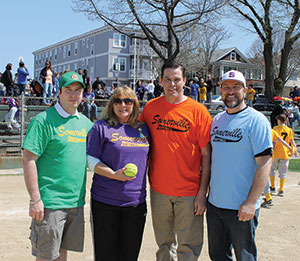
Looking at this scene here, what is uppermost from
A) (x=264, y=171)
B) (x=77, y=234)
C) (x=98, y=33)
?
(x=98, y=33)

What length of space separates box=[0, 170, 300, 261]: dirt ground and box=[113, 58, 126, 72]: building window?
43.6 meters

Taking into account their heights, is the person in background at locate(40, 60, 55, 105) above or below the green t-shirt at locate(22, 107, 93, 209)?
above

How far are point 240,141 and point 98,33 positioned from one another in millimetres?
51303

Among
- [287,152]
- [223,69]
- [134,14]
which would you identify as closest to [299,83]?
[223,69]

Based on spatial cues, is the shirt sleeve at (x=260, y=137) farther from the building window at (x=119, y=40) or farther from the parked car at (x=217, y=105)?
the building window at (x=119, y=40)

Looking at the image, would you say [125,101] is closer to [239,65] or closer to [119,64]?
[119,64]

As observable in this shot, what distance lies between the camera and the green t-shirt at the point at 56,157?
10.1 ft

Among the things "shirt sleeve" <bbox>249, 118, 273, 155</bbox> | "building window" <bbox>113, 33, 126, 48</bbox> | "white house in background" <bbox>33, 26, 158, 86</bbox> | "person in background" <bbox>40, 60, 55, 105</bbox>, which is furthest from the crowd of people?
"building window" <bbox>113, 33, 126, 48</bbox>

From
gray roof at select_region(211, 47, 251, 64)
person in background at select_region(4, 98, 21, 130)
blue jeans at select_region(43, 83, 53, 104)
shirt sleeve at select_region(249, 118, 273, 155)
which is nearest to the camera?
shirt sleeve at select_region(249, 118, 273, 155)

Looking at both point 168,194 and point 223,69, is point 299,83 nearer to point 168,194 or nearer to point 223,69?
point 223,69

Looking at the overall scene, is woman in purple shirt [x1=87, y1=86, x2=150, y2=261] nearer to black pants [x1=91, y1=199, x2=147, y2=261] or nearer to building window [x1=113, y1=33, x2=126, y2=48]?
black pants [x1=91, y1=199, x2=147, y2=261]

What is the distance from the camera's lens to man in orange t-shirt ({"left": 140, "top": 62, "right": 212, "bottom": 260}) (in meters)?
3.41

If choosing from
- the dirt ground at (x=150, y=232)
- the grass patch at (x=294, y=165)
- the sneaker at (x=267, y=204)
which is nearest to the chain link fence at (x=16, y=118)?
the dirt ground at (x=150, y=232)

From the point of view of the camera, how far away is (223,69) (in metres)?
56.7
